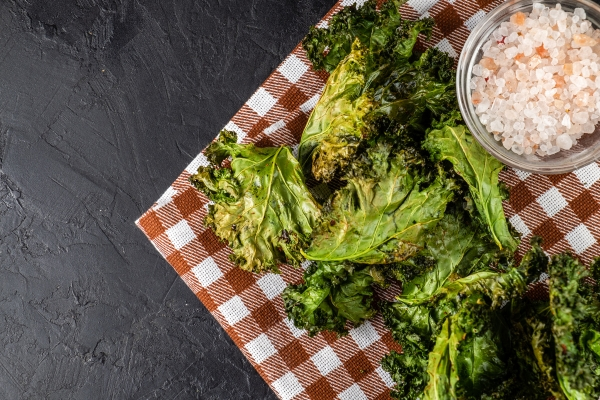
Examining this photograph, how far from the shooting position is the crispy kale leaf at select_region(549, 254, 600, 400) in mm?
2254

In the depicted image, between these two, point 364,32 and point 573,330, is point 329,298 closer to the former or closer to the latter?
point 573,330

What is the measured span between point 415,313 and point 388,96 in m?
0.92

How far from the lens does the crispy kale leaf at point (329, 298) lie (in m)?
2.79

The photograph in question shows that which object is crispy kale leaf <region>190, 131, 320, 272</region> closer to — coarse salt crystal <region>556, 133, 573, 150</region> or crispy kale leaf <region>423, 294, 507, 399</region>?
crispy kale leaf <region>423, 294, 507, 399</region>

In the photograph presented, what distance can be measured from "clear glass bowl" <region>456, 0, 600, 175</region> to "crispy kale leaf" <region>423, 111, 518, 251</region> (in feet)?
0.19

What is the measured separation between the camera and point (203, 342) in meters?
3.34

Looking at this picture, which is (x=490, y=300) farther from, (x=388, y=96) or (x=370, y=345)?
(x=388, y=96)

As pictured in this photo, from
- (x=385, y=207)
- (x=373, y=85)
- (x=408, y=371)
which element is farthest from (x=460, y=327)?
(x=373, y=85)

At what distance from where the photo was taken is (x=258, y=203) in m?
2.79

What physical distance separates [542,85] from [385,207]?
2.58 ft

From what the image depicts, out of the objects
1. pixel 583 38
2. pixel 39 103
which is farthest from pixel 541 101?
pixel 39 103

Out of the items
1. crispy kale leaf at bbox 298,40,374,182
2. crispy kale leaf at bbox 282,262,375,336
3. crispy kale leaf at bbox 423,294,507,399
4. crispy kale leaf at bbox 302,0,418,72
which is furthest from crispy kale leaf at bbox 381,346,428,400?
crispy kale leaf at bbox 302,0,418,72

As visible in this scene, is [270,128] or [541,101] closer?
[541,101]

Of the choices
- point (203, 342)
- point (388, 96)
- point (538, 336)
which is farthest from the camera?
point (203, 342)
